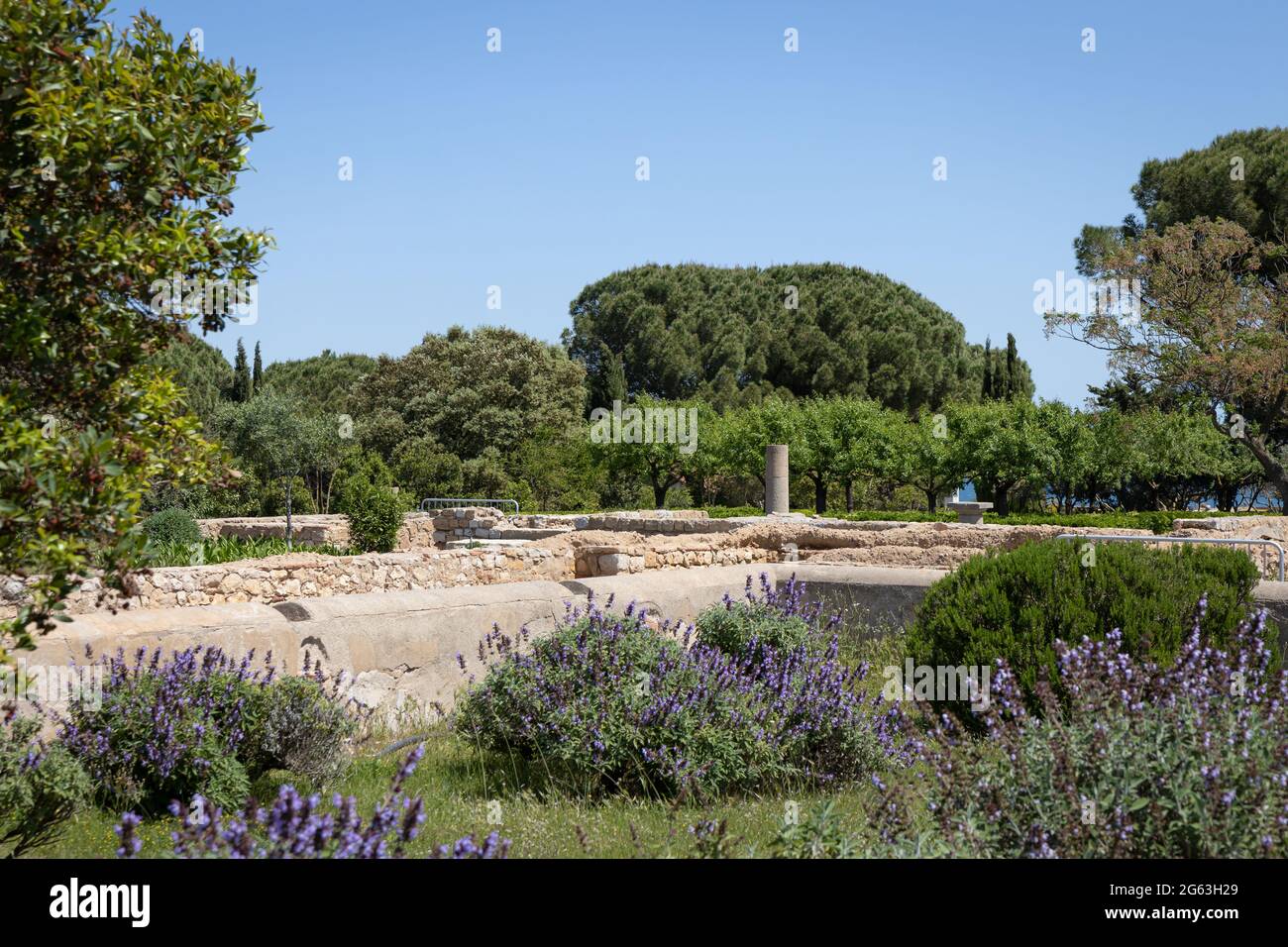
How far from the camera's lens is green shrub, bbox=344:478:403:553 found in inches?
826

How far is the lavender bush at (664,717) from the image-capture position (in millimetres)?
4719

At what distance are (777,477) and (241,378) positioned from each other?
91.5 ft

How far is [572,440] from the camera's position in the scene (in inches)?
1617

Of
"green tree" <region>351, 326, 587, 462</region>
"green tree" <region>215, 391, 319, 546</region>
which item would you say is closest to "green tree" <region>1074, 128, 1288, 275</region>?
"green tree" <region>351, 326, 587, 462</region>

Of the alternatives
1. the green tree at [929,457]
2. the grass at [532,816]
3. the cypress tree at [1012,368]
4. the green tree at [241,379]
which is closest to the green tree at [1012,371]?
the cypress tree at [1012,368]

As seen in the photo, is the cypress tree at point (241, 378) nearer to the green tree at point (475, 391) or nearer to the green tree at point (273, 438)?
the green tree at point (475, 391)

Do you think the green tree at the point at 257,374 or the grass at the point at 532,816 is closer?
the grass at the point at 532,816

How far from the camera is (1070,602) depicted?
5.82 m

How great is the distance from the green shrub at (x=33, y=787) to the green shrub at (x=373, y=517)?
17.0m

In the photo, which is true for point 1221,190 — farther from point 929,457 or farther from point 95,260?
point 95,260

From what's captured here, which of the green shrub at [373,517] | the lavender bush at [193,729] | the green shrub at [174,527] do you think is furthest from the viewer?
the green shrub at [373,517]
